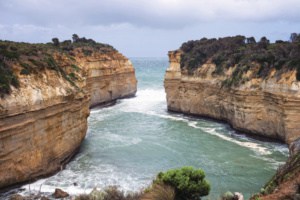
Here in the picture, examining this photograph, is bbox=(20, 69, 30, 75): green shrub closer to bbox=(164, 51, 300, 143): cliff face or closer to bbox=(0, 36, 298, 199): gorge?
bbox=(0, 36, 298, 199): gorge

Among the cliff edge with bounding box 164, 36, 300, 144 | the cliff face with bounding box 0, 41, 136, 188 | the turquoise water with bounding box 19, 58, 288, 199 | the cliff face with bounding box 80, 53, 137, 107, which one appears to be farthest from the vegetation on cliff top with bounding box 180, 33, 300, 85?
the cliff face with bounding box 0, 41, 136, 188

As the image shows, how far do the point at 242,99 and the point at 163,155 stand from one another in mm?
8478

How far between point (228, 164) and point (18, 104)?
39.3ft

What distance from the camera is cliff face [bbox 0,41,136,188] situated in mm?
16656

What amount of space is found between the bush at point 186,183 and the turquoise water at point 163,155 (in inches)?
→ 139

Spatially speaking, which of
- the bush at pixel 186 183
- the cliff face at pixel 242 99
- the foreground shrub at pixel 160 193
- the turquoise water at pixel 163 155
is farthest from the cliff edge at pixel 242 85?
the foreground shrub at pixel 160 193

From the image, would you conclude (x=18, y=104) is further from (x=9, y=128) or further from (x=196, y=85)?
(x=196, y=85)

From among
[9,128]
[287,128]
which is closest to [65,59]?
[9,128]

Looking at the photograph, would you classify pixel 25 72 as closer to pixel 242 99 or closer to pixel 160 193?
pixel 160 193

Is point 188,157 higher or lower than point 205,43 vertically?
lower

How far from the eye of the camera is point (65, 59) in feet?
86.4

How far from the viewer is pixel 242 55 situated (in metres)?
33.6

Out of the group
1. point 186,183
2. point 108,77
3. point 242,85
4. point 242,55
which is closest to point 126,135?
point 242,85

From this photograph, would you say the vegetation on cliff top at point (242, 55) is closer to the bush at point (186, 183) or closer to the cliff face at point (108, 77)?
the cliff face at point (108, 77)
